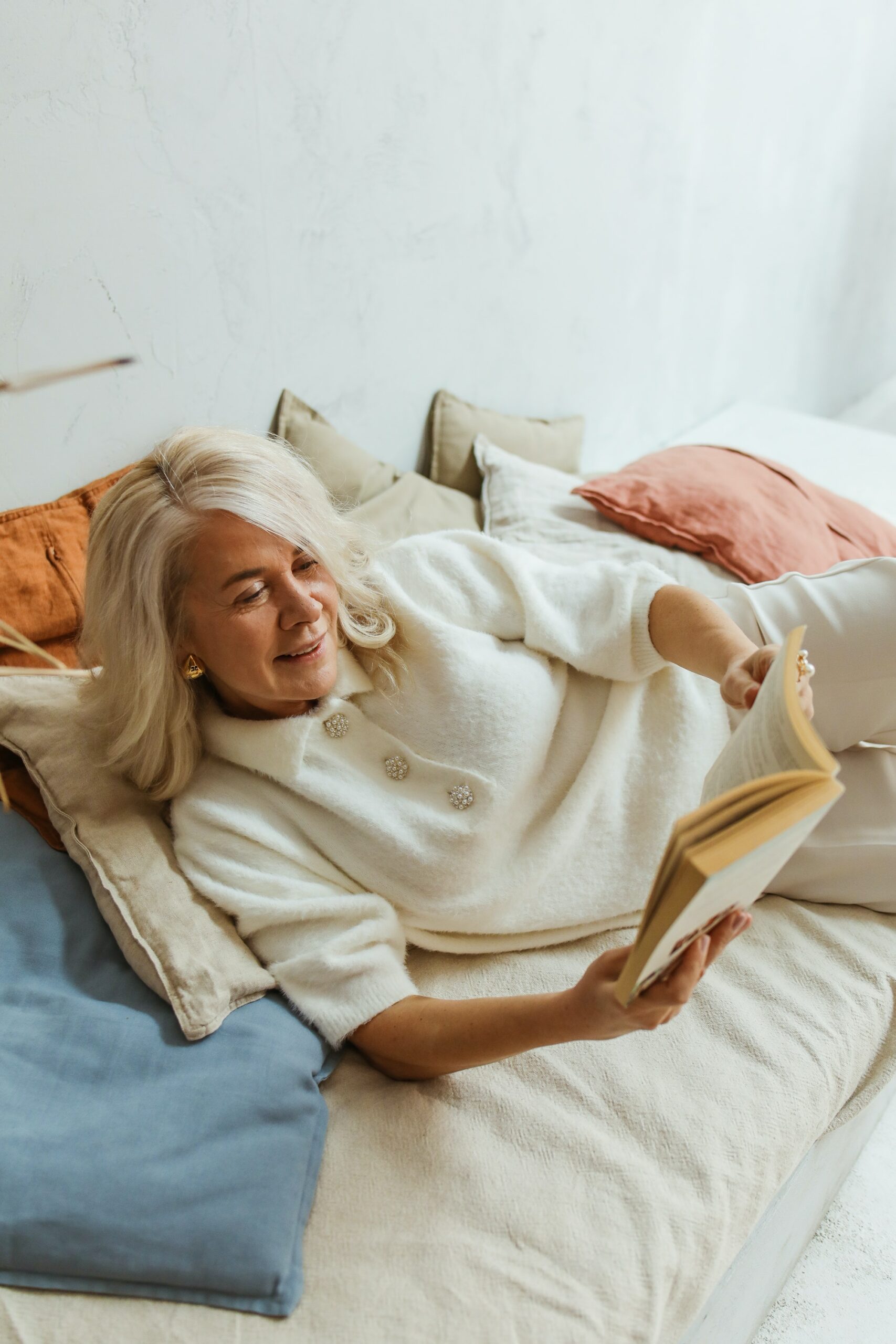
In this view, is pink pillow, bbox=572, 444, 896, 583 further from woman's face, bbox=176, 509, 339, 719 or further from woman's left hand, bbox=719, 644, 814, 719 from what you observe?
woman's face, bbox=176, 509, 339, 719

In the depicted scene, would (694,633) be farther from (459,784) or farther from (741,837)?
(741,837)

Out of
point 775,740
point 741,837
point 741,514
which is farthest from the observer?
point 741,514

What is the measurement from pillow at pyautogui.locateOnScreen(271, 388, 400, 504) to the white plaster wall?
0.16 feet

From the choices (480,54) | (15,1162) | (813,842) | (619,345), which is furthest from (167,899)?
(619,345)

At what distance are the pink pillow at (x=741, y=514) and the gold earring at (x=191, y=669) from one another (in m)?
0.97

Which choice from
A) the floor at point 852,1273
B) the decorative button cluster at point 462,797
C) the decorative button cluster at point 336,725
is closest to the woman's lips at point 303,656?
the decorative button cluster at point 336,725

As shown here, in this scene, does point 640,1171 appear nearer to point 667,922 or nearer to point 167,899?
point 667,922

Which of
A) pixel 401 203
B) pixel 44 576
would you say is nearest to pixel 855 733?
pixel 44 576

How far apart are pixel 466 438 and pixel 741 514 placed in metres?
0.58

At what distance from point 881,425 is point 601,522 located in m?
2.41

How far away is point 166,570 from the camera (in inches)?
43.5

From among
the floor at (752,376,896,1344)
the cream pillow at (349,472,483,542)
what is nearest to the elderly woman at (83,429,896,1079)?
the cream pillow at (349,472,483,542)

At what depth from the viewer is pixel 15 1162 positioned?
0.89m

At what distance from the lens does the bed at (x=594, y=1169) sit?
0.87m
